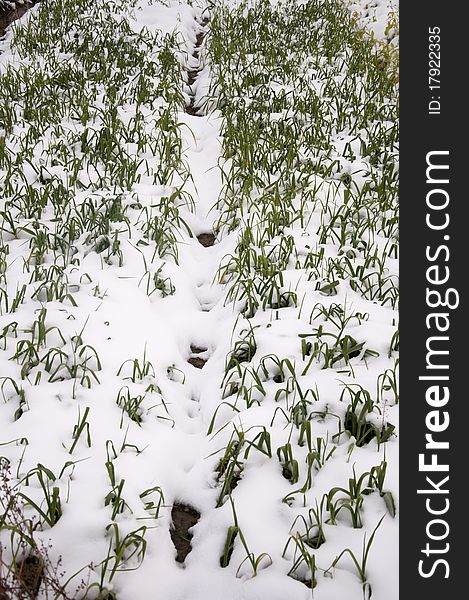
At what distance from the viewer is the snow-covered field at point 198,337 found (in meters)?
2.21

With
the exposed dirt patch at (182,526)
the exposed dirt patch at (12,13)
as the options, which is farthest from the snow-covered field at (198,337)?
the exposed dirt patch at (12,13)

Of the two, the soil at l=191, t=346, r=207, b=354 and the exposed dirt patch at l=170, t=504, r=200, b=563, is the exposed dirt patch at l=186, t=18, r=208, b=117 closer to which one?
the soil at l=191, t=346, r=207, b=354

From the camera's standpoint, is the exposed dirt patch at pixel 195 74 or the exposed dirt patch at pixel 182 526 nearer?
the exposed dirt patch at pixel 182 526

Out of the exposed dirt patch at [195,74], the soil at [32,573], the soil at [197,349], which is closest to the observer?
the soil at [32,573]

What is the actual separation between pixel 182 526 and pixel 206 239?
9.17 feet

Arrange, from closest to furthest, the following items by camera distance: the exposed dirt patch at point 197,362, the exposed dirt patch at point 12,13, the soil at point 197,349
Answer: the exposed dirt patch at point 197,362 → the soil at point 197,349 → the exposed dirt patch at point 12,13

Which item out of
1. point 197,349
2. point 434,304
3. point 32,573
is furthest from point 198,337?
point 32,573

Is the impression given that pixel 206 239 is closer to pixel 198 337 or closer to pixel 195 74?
pixel 198 337

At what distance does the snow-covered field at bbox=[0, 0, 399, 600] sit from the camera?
2.21 meters

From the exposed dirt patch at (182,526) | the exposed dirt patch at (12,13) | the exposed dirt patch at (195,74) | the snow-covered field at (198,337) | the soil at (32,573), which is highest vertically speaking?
the exposed dirt patch at (12,13)

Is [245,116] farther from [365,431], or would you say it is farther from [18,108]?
[365,431]

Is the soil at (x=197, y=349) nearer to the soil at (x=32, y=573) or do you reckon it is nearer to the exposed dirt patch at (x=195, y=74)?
the soil at (x=32, y=573)

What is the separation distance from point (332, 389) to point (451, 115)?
1.65m

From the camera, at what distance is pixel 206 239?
486 centimetres
